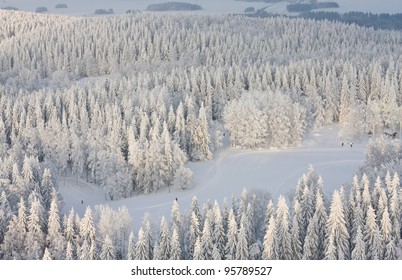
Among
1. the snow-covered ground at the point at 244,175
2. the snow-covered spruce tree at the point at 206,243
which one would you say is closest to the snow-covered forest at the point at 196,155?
the snow-covered spruce tree at the point at 206,243

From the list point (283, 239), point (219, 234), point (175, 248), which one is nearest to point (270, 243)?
point (283, 239)

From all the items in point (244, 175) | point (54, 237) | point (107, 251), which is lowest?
point (244, 175)

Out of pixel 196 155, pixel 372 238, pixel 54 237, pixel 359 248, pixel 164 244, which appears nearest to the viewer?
pixel 359 248

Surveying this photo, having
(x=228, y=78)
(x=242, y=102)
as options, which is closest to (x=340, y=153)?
(x=242, y=102)

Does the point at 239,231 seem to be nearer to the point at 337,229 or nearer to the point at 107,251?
the point at 337,229

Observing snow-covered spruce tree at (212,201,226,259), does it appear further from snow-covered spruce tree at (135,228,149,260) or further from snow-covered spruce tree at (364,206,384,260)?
snow-covered spruce tree at (364,206,384,260)

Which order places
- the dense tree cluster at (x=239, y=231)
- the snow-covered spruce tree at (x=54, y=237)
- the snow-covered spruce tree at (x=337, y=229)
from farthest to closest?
the snow-covered spruce tree at (x=54, y=237), the snow-covered spruce tree at (x=337, y=229), the dense tree cluster at (x=239, y=231)

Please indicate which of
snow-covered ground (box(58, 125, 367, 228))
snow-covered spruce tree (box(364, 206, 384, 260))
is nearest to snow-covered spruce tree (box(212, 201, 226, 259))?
snow-covered spruce tree (box(364, 206, 384, 260))

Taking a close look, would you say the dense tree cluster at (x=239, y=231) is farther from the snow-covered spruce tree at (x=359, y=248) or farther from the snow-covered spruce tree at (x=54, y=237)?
the snow-covered spruce tree at (x=54, y=237)
